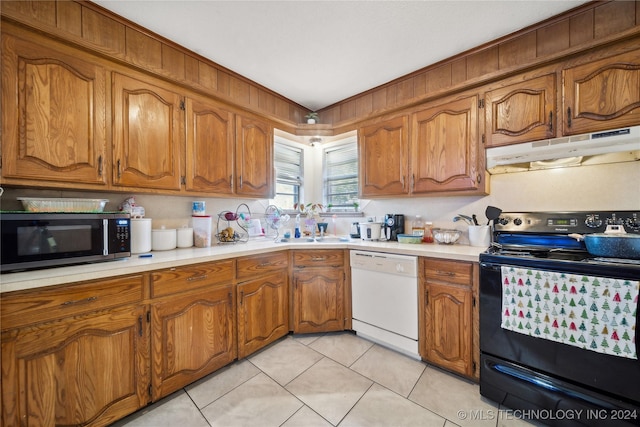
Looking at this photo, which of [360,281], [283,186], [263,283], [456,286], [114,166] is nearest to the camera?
[114,166]

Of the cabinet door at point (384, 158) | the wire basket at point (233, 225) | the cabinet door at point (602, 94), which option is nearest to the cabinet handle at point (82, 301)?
the wire basket at point (233, 225)

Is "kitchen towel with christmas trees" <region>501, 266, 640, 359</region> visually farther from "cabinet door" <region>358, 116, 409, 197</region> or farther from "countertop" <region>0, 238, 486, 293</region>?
"cabinet door" <region>358, 116, 409, 197</region>

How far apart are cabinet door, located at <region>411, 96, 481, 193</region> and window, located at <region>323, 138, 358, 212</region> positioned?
3.07ft

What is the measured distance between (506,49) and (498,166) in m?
0.91

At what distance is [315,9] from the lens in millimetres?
1551

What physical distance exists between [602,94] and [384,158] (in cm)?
143

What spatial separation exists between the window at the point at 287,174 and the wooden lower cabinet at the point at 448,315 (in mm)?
1842

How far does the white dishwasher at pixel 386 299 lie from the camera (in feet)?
6.23

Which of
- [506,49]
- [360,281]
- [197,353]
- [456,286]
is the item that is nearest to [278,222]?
[360,281]

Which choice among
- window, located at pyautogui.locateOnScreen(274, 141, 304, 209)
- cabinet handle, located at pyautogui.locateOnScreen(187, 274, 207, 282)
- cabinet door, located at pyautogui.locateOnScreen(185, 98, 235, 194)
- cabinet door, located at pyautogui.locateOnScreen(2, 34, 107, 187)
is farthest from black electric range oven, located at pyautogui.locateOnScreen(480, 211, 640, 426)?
cabinet door, located at pyautogui.locateOnScreen(2, 34, 107, 187)

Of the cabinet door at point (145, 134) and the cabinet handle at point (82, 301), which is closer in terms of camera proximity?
the cabinet handle at point (82, 301)

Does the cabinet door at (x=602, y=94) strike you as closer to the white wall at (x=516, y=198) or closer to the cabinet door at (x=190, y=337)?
the white wall at (x=516, y=198)

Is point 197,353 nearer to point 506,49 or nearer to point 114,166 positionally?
point 114,166

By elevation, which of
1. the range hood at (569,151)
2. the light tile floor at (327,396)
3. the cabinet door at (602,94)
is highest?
the cabinet door at (602,94)
